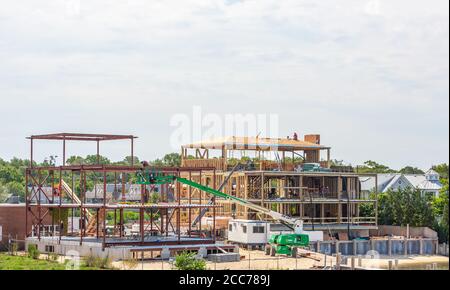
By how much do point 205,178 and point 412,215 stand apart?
16.8m

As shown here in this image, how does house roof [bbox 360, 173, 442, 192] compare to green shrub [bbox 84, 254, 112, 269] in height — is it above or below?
above

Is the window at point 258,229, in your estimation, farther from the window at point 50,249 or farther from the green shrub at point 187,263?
the green shrub at point 187,263

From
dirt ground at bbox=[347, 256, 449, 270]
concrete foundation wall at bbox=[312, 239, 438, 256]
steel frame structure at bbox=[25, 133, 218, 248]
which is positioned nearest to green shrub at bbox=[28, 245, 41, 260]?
steel frame structure at bbox=[25, 133, 218, 248]

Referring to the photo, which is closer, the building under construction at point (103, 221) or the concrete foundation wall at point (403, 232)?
the building under construction at point (103, 221)

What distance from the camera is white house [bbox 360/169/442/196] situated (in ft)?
339

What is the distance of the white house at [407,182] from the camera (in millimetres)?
103375

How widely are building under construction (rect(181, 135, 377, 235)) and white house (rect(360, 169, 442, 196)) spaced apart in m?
23.9

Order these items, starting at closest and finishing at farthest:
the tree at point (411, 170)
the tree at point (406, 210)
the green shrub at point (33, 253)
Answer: the green shrub at point (33, 253) < the tree at point (406, 210) < the tree at point (411, 170)

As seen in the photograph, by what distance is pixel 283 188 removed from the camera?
240 feet

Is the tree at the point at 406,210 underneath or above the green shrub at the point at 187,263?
above

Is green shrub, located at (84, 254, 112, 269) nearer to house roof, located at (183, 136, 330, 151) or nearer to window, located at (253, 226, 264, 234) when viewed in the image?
window, located at (253, 226, 264, 234)

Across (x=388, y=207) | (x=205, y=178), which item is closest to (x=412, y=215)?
(x=388, y=207)

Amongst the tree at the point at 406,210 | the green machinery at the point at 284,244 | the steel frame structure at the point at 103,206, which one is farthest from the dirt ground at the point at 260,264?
the tree at the point at 406,210
